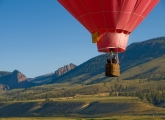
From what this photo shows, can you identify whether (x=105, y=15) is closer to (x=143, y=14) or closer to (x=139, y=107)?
(x=143, y=14)

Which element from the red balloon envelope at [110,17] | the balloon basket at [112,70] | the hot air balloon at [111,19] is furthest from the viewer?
the red balloon envelope at [110,17]

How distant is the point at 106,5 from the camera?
31.0 m

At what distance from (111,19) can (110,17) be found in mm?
200

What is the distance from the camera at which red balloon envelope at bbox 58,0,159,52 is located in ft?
103

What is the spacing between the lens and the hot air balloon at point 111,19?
1225 inches

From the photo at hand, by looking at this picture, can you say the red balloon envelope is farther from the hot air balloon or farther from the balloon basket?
the balloon basket

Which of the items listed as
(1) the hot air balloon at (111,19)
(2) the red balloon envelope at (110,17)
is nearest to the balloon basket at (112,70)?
(1) the hot air balloon at (111,19)

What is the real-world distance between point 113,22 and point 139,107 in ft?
493

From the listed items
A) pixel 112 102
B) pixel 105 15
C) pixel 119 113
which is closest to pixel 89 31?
pixel 105 15

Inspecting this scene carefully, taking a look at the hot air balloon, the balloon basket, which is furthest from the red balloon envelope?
the balloon basket

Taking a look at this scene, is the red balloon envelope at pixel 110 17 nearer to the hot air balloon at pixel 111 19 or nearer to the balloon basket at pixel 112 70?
the hot air balloon at pixel 111 19

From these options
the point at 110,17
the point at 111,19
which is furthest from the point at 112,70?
the point at 110,17

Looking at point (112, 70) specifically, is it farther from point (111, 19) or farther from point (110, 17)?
point (110, 17)

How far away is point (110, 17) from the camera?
31.4m
